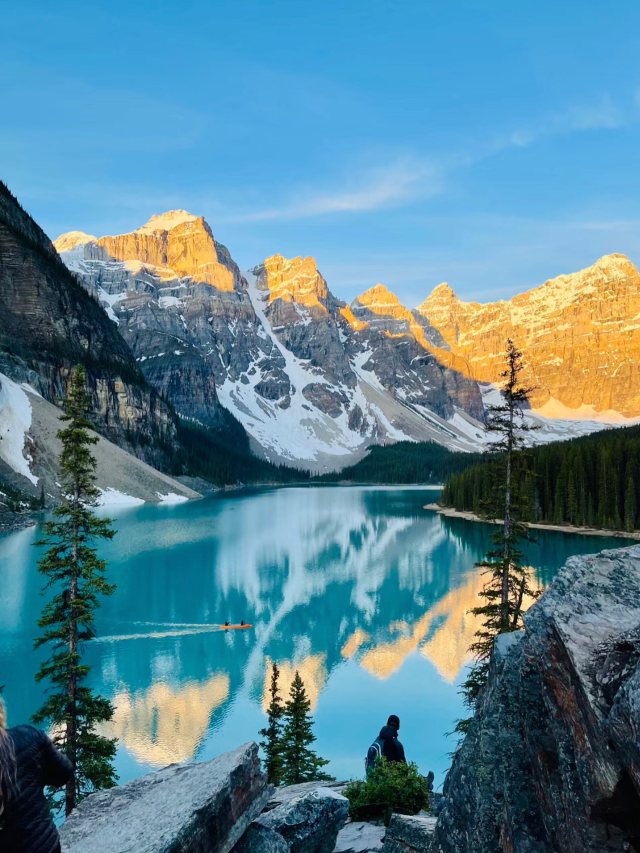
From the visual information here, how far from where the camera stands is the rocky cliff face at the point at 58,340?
127 m

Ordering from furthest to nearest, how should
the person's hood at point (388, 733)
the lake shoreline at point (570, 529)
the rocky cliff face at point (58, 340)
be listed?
the rocky cliff face at point (58, 340), the lake shoreline at point (570, 529), the person's hood at point (388, 733)

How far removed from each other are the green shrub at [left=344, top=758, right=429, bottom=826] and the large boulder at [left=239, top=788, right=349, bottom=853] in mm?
1806

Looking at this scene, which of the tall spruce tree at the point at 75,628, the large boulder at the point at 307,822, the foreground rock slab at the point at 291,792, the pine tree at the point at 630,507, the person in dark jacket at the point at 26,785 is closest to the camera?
the person in dark jacket at the point at 26,785

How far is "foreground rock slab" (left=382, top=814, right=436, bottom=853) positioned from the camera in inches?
273

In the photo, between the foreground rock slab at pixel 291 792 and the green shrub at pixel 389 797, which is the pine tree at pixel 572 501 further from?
the green shrub at pixel 389 797

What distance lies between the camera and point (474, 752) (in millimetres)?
6070

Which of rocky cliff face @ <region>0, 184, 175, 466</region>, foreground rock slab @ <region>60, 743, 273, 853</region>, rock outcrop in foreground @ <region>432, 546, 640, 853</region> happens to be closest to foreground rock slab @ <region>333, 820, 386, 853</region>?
foreground rock slab @ <region>60, 743, 273, 853</region>

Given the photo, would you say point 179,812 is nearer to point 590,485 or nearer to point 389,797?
point 389,797

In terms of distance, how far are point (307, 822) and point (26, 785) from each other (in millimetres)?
4841

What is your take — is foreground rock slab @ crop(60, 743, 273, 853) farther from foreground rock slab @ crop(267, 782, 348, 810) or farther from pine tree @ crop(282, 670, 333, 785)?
pine tree @ crop(282, 670, 333, 785)

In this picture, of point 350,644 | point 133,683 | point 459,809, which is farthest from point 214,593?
point 459,809

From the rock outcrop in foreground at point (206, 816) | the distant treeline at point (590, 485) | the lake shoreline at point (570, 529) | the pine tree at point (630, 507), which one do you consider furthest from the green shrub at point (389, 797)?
the pine tree at point (630, 507)

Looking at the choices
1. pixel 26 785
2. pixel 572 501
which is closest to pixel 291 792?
pixel 26 785

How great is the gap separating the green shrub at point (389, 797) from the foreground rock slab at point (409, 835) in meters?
2.03
